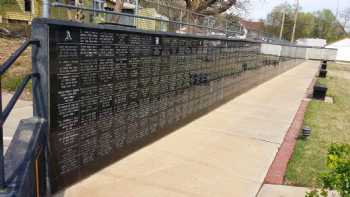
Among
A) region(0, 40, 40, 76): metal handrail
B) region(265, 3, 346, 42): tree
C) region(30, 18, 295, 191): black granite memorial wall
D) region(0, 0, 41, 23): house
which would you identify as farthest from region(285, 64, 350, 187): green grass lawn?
region(265, 3, 346, 42): tree

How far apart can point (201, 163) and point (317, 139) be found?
127 inches

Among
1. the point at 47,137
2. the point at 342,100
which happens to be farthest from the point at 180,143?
the point at 342,100

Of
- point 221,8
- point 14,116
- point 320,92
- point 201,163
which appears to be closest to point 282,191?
point 201,163

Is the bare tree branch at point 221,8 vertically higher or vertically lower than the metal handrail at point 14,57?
higher

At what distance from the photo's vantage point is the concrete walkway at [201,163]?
177 inches

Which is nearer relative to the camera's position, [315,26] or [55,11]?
[55,11]

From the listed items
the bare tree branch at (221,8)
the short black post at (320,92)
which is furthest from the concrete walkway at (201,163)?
the bare tree branch at (221,8)

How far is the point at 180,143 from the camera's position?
6.46m

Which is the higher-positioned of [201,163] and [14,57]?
[14,57]

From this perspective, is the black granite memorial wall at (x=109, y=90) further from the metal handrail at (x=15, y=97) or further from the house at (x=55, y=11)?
the house at (x=55, y=11)

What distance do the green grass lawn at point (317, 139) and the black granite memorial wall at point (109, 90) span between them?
2545mm

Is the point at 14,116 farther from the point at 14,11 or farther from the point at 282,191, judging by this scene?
the point at 14,11

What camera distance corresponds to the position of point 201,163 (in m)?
5.52

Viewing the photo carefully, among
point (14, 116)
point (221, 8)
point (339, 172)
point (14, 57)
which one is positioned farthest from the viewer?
point (221, 8)
